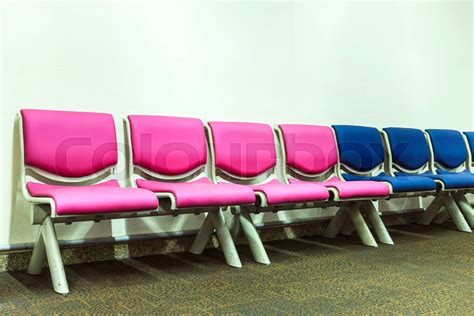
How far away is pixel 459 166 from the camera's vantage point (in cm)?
502

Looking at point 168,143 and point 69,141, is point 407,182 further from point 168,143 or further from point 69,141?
point 69,141

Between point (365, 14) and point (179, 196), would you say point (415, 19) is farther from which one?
point (179, 196)

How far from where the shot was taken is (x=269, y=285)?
2658mm

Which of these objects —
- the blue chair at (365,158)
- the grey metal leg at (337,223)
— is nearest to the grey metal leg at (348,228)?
the grey metal leg at (337,223)

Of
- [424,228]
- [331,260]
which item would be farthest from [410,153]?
[331,260]

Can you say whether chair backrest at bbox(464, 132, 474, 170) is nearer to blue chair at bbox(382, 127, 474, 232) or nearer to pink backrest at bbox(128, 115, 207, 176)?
blue chair at bbox(382, 127, 474, 232)

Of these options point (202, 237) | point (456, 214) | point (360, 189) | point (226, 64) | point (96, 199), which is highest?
point (226, 64)

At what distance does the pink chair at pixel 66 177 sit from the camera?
241 cm

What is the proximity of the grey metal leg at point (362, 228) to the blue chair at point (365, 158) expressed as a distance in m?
0.28

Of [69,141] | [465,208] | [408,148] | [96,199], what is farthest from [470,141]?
[96,199]

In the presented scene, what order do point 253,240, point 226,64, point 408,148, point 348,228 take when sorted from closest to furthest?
point 253,240 < point 226,64 < point 348,228 < point 408,148

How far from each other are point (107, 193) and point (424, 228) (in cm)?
329

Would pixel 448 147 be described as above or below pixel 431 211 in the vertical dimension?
above

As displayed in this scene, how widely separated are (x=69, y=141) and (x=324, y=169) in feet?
6.33
